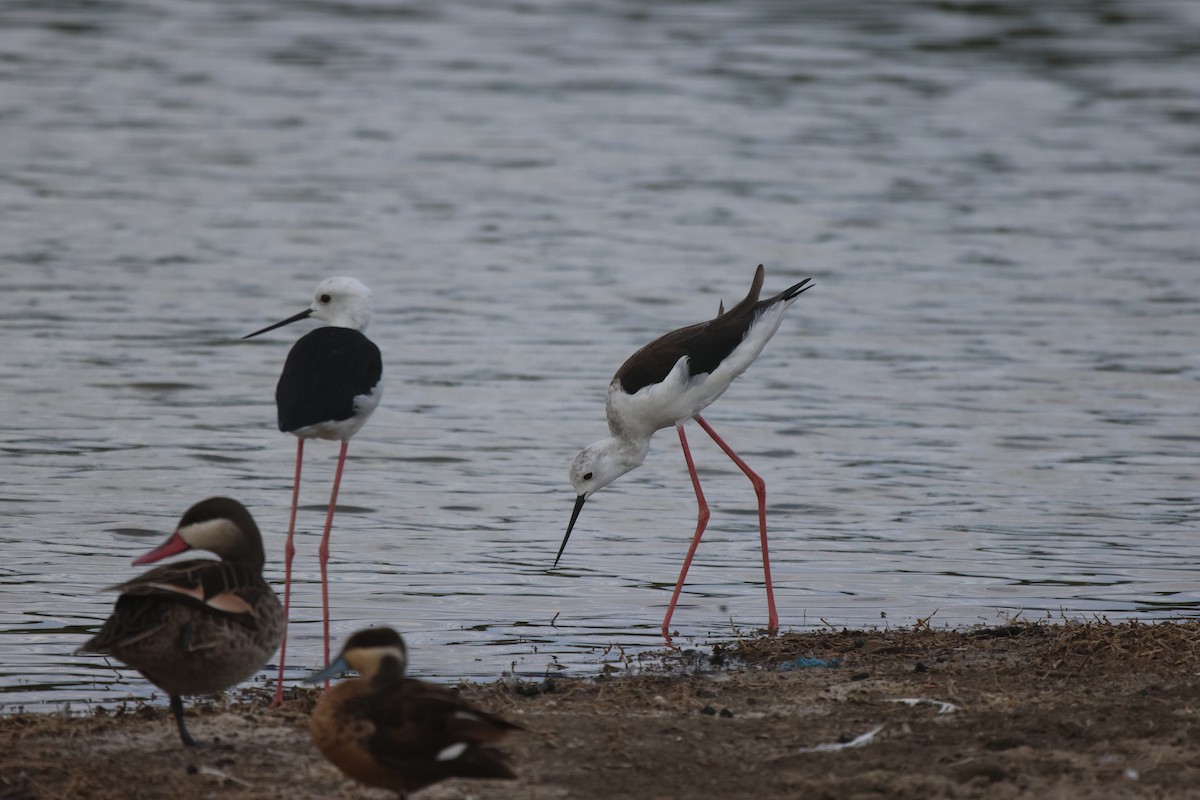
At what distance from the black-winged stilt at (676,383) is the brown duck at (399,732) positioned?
130 inches

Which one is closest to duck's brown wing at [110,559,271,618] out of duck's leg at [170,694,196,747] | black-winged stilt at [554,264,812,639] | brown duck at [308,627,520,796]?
duck's leg at [170,694,196,747]

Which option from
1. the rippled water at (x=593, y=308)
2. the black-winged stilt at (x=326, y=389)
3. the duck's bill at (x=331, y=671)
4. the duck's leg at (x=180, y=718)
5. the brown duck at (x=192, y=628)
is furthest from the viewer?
the rippled water at (x=593, y=308)

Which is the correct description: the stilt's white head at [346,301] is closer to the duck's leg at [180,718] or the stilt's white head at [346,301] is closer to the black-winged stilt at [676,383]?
the black-winged stilt at [676,383]

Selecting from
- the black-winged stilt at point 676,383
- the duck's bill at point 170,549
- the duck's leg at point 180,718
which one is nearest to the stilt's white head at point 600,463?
the black-winged stilt at point 676,383

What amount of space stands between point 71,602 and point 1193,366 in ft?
32.3

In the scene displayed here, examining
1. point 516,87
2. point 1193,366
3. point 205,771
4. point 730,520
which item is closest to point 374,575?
point 730,520

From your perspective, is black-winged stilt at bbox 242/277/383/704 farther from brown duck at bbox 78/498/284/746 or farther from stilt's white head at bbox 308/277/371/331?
brown duck at bbox 78/498/284/746

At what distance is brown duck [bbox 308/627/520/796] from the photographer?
559 centimetres

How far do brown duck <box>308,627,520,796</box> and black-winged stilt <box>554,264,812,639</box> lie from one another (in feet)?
10.8

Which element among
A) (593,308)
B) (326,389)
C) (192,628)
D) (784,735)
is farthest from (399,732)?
(593,308)

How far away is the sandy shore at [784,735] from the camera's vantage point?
19.6 ft

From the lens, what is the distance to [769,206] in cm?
2247

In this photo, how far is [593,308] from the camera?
691 inches

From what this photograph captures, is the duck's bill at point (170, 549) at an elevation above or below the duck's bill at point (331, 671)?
above
